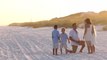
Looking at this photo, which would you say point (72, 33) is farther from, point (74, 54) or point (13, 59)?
point (13, 59)

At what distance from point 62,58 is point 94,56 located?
1.33m

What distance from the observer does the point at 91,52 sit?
18.2 meters

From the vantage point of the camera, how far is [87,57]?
16844 mm

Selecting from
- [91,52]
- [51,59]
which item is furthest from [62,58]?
[91,52]

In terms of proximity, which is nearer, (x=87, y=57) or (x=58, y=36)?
(x=87, y=57)

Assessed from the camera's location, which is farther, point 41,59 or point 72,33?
point 72,33

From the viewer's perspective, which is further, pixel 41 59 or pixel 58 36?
pixel 58 36

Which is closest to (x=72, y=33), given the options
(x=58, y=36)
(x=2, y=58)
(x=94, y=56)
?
(x=58, y=36)

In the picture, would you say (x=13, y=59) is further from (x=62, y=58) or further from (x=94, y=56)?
(x=94, y=56)

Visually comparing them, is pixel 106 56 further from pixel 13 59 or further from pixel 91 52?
pixel 13 59

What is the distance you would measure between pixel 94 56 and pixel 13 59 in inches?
134

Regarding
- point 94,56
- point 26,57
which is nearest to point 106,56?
point 94,56

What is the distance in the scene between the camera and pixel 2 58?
59.2 ft

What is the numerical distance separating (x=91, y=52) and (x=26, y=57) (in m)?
2.85
